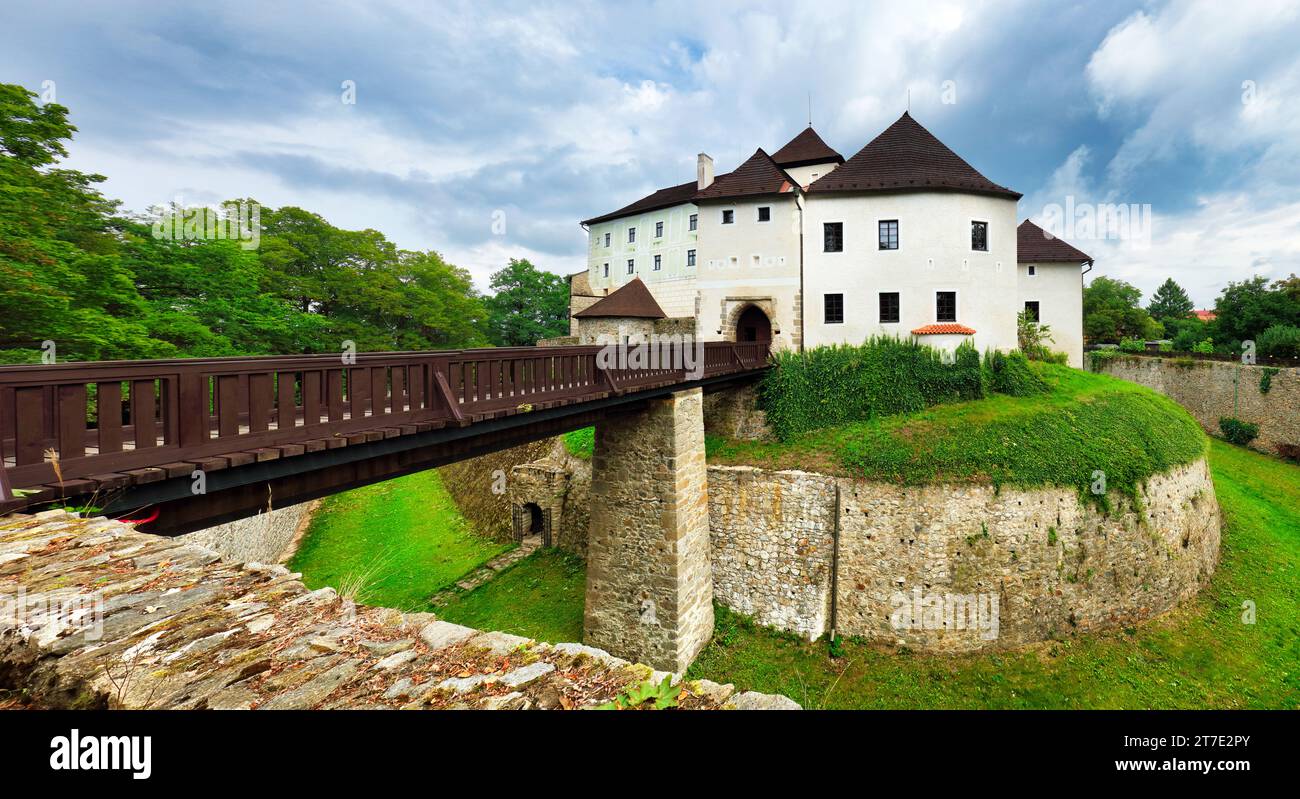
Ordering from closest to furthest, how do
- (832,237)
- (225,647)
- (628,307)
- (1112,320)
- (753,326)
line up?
(225,647)
(832,237)
(753,326)
(628,307)
(1112,320)

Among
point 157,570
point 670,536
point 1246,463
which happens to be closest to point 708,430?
point 670,536

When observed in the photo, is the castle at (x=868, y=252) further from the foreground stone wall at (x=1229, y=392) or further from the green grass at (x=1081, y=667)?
the foreground stone wall at (x=1229, y=392)

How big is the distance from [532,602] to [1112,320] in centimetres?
6503

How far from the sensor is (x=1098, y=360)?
1366 inches

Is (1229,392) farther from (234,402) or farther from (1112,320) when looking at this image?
(234,402)

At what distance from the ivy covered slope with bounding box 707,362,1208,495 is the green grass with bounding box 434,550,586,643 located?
222 inches

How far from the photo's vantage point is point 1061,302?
76.9ft

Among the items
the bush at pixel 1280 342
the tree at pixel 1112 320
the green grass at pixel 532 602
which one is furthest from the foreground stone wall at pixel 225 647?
the tree at pixel 1112 320

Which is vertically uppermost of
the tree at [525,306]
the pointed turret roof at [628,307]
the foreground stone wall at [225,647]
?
the tree at [525,306]

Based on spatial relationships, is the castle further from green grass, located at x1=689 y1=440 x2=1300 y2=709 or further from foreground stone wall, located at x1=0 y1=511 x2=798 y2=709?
foreground stone wall, located at x1=0 y1=511 x2=798 y2=709

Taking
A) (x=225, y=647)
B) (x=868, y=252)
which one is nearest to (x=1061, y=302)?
(x=868, y=252)

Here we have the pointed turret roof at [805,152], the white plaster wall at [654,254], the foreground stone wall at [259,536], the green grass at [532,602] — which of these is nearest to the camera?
the green grass at [532,602]

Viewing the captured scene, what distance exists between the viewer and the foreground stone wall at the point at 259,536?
13336 millimetres

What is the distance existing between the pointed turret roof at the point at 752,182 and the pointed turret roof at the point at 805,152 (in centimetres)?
858
